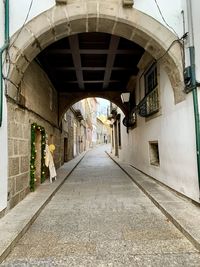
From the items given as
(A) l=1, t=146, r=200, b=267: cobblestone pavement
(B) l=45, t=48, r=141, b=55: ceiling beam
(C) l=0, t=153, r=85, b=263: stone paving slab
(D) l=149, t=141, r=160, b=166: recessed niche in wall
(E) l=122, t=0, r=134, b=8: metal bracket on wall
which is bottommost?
(A) l=1, t=146, r=200, b=267: cobblestone pavement

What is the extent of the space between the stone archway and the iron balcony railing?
5.64 ft

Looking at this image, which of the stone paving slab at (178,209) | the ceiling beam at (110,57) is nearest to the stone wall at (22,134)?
the ceiling beam at (110,57)

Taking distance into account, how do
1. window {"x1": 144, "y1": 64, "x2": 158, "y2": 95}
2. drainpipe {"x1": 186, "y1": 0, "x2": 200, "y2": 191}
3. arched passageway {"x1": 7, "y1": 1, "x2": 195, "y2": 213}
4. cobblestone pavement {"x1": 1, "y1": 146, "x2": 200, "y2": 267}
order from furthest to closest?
window {"x1": 144, "y1": 64, "x2": 158, "y2": 95}, arched passageway {"x1": 7, "y1": 1, "x2": 195, "y2": 213}, drainpipe {"x1": 186, "y1": 0, "x2": 200, "y2": 191}, cobblestone pavement {"x1": 1, "y1": 146, "x2": 200, "y2": 267}

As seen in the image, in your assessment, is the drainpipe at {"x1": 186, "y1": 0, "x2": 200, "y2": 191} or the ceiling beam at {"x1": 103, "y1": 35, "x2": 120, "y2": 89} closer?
the drainpipe at {"x1": 186, "y1": 0, "x2": 200, "y2": 191}

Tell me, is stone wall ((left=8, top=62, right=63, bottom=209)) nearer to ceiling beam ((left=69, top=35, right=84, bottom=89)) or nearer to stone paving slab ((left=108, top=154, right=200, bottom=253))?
ceiling beam ((left=69, top=35, right=84, bottom=89))

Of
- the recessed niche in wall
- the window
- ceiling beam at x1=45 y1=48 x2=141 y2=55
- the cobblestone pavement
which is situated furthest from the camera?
the recessed niche in wall

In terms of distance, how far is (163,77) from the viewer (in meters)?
6.22

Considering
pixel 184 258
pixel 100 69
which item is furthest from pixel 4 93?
pixel 100 69

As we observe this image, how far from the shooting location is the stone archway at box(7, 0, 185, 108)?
472 centimetres

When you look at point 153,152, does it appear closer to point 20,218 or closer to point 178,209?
point 178,209

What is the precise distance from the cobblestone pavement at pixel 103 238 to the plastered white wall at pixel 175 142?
0.82 metres

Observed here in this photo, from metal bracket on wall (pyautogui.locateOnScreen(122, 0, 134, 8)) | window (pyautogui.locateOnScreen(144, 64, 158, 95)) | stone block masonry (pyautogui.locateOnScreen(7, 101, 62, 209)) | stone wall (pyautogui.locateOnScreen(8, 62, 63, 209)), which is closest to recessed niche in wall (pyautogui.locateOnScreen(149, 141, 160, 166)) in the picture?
window (pyautogui.locateOnScreen(144, 64, 158, 95))

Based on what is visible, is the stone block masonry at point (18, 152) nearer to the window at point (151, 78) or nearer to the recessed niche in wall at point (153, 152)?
the window at point (151, 78)

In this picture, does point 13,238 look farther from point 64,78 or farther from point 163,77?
point 64,78
